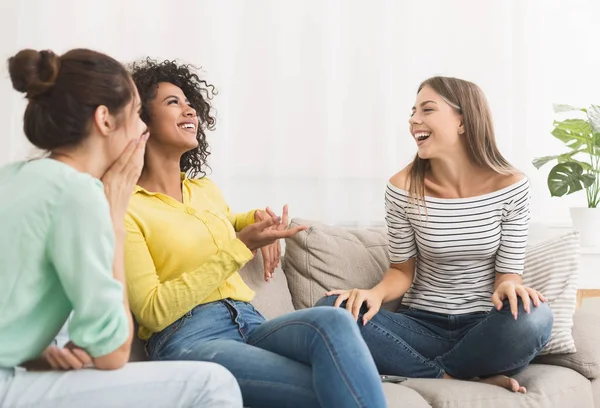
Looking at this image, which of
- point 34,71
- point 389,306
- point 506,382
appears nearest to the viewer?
point 34,71

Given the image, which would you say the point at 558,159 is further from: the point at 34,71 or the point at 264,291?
the point at 34,71

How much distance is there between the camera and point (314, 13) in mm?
3076

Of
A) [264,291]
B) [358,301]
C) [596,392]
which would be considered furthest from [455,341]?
[264,291]

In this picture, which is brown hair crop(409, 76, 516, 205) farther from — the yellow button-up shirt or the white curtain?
the white curtain

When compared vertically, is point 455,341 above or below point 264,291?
below

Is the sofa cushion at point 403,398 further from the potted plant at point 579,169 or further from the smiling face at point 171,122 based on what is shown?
the potted plant at point 579,169

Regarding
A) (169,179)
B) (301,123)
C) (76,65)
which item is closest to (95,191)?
(76,65)

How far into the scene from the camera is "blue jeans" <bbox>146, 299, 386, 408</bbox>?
5.08 feet

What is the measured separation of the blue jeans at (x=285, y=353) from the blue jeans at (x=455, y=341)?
0.36 m

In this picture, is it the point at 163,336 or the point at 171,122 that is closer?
the point at 163,336

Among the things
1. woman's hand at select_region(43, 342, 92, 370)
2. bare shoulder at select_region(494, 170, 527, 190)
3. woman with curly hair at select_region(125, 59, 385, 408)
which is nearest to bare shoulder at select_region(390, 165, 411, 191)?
bare shoulder at select_region(494, 170, 527, 190)

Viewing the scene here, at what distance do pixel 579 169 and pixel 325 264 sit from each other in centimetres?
124

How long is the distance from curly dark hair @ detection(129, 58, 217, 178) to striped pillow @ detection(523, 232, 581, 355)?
1105 millimetres

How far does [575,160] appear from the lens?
305cm
